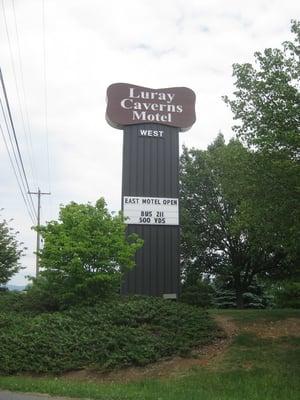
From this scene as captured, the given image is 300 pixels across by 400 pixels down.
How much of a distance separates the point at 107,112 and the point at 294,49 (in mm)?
11137

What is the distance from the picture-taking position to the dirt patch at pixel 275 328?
53.2 ft

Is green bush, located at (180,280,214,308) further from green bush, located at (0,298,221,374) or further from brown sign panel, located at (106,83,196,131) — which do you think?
brown sign panel, located at (106,83,196,131)

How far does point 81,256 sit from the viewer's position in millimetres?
18422

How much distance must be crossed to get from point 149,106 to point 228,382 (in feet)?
50.0

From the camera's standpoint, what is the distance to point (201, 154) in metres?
34.8

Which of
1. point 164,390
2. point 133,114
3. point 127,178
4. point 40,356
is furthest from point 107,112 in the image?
point 164,390

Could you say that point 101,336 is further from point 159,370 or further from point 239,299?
point 239,299

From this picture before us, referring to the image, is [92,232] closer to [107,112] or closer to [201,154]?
[107,112]

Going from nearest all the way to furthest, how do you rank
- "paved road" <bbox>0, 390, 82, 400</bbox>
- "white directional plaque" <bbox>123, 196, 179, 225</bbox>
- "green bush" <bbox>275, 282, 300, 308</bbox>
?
"paved road" <bbox>0, 390, 82, 400</bbox>, "white directional plaque" <bbox>123, 196, 179, 225</bbox>, "green bush" <bbox>275, 282, 300, 308</bbox>

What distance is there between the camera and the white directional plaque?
78.1 feet

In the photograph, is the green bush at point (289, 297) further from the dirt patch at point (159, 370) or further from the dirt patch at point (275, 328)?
the dirt patch at point (159, 370)

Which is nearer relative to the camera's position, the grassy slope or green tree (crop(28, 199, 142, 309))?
the grassy slope

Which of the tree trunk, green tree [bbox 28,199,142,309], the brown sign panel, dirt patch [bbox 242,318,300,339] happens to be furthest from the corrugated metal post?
the tree trunk

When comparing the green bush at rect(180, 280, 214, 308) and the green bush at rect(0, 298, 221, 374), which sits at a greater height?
the green bush at rect(180, 280, 214, 308)
